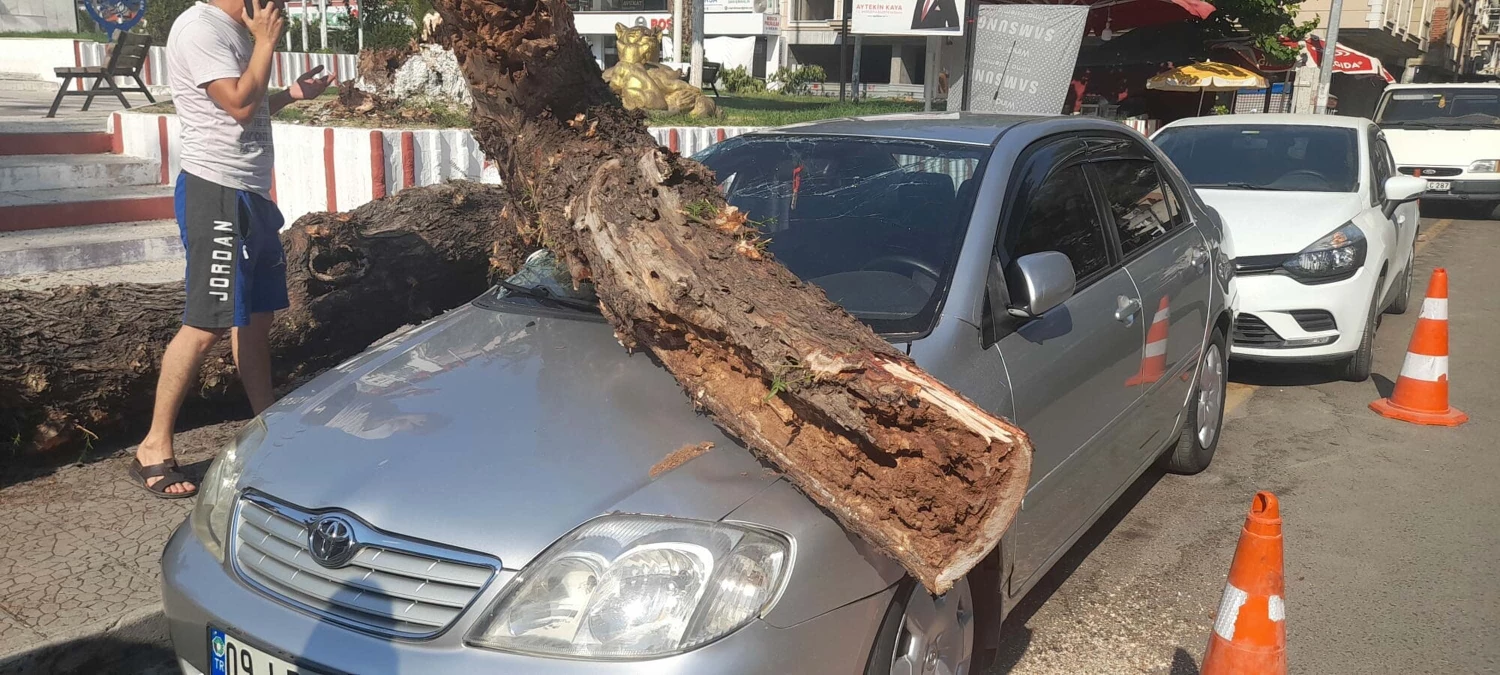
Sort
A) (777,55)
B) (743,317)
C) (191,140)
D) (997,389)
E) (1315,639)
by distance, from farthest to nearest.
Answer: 1. (777,55)
2. (191,140)
3. (1315,639)
4. (997,389)
5. (743,317)

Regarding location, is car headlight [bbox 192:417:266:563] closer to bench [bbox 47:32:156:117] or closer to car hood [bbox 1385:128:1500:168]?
bench [bbox 47:32:156:117]

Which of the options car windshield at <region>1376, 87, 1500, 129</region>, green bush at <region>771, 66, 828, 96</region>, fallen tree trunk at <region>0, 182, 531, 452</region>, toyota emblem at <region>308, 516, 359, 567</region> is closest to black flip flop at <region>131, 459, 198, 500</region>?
fallen tree trunk at <region>0, 182, 531, 452</region>

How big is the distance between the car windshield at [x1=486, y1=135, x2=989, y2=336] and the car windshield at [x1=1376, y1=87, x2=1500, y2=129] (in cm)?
1556

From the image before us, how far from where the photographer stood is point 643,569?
2250mm

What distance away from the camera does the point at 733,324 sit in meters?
2.62

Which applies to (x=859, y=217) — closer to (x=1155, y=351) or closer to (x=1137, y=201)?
(x=1155, y=351)

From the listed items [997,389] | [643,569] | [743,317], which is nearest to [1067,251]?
[997,389]

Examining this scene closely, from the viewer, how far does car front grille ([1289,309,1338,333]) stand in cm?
630

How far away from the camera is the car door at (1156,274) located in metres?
4.02

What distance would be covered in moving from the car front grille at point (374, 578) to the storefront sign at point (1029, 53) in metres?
7.06

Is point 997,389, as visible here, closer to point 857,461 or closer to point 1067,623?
point 857,461

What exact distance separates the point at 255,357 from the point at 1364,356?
609cm

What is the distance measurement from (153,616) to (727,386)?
→ 6.37 ft

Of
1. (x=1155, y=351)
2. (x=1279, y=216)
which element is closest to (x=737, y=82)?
(x=1279, y=216)
